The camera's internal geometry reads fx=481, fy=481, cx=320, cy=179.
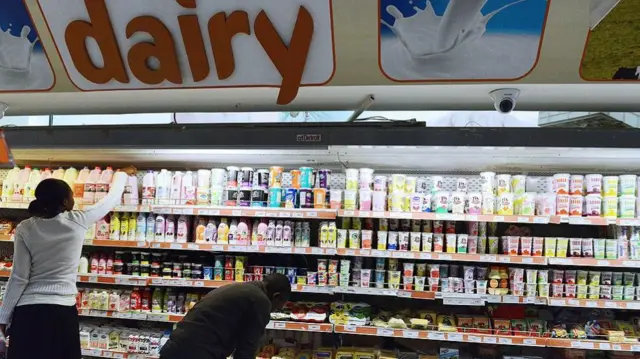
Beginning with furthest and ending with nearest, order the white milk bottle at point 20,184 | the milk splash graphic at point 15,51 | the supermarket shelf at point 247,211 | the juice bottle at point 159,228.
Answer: the white milk bottle at point 20,184 → the juice bottle at point 159,228 → the milk splash graphic at point 15,51 → the supermarket shelf at point 247,211

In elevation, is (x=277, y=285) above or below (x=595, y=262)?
below

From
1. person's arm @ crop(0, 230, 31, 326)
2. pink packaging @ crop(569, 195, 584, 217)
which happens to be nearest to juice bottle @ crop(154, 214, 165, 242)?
person's arm @ crop(0, 230, 31, 326)

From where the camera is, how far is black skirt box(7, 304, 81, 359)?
3.02m

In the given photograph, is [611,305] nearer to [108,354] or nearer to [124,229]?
[124,229]

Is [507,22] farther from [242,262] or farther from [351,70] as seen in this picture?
[242,262]

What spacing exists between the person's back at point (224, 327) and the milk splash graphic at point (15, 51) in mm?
2700

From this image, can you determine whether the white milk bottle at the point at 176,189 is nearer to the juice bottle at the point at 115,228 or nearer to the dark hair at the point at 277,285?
the juice bottle at the point at 115,228

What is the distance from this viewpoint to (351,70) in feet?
11.5

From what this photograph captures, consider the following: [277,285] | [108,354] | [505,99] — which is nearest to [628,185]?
[505,99]

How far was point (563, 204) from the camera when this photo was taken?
3.53 meters

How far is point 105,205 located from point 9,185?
1.52m

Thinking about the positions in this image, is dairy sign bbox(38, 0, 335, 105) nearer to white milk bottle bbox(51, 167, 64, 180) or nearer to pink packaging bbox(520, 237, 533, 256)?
white milk bottle bbox(51, 167, 64, 180)

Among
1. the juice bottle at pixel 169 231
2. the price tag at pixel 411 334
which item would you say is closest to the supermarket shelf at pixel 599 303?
the price tag at pixel 411 334

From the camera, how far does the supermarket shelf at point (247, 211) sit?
12.1 feet
